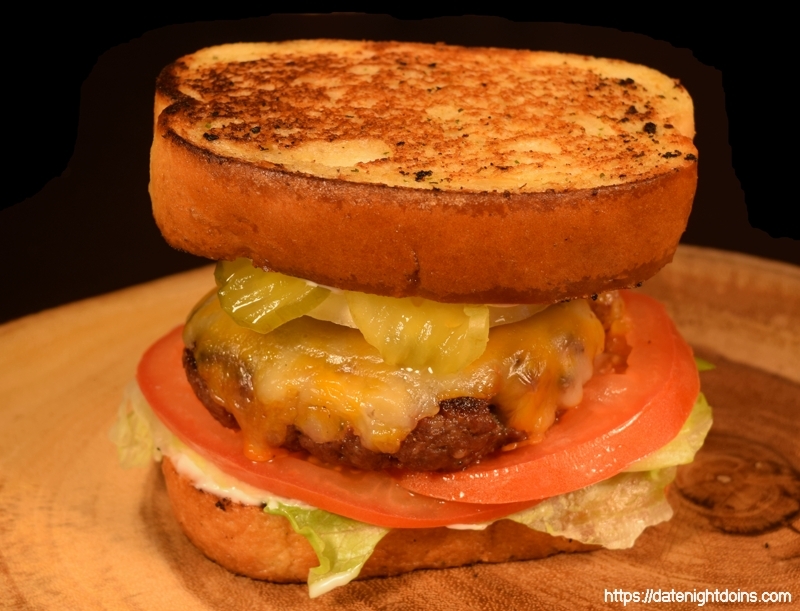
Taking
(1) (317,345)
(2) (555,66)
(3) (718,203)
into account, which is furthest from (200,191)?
(3) (718,203)

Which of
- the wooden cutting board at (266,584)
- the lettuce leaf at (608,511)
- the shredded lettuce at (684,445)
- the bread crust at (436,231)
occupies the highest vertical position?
the bread crust at (436,231)

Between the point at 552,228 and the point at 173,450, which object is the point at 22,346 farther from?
the point at 552,228

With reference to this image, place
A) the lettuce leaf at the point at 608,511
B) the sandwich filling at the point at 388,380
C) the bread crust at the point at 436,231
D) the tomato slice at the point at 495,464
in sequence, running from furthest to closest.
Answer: the lettuce leaf at the point at 608,511
the tomato slice at the point at 495,464
the sandwich filling at the point at 388,380
the bread crust at the point at 436,231

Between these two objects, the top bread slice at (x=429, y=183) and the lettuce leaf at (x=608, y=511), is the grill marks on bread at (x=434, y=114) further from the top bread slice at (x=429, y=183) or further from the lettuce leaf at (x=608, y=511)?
the lettuce leaf at (x=608, y=511)

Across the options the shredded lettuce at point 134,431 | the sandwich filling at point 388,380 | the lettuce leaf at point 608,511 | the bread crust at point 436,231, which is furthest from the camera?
the shredded lettuce at point 134,431

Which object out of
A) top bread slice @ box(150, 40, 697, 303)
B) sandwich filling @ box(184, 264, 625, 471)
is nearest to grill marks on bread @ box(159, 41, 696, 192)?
top bread slice @ box(150, 40, 697, 303)

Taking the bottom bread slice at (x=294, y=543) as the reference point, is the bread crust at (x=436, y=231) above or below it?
above

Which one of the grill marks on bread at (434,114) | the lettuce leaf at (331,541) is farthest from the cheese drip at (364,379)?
the grill marks on bread at (434,114)
